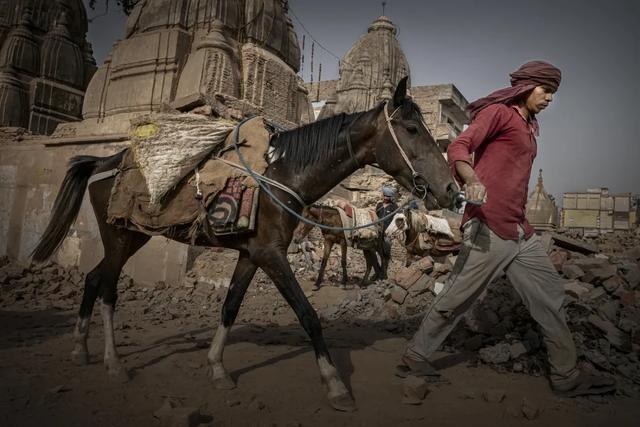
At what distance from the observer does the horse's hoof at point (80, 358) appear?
3.18m

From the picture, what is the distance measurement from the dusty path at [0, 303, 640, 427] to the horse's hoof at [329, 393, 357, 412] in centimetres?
4

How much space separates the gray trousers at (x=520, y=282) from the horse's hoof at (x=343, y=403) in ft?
2.52

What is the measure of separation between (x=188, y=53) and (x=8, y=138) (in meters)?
4.12

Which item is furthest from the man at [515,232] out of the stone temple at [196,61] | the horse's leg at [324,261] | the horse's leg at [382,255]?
the stone temple at [196,61]

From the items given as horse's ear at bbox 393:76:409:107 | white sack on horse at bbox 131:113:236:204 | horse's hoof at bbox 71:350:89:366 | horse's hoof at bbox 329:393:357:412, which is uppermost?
horse's ear at bbox 393:76:409:107

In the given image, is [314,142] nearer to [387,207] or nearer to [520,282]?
[520,282]

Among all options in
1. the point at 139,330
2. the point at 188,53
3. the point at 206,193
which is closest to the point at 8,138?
the point at 188,53

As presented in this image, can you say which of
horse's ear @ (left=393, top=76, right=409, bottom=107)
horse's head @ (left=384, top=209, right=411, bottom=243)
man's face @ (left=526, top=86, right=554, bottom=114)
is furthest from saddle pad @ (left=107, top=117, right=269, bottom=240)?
horse's head @ (left=384, top=209, right=411, bottom=243)

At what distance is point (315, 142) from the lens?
9.25 ft

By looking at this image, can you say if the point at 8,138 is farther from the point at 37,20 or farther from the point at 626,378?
the point at 626,378

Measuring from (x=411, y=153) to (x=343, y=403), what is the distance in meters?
1.54

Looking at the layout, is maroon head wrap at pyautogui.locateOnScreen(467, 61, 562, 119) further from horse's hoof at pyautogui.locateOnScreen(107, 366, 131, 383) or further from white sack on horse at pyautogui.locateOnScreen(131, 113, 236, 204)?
horse's hoof at pyautogui.locateOnScreen(107, 366, 131, 383)

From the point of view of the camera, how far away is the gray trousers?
260 centimetres

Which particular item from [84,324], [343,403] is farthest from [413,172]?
[84,324]
